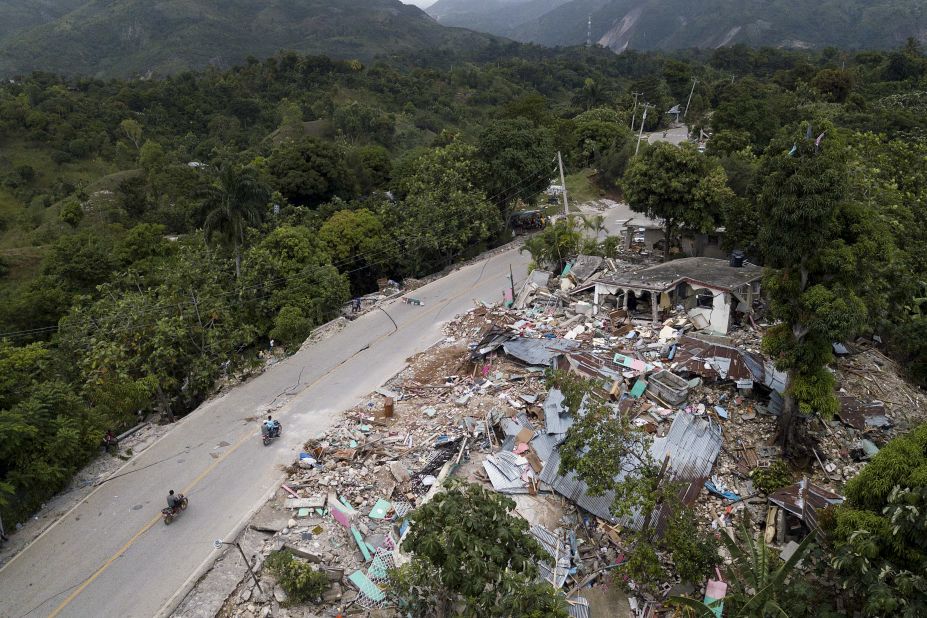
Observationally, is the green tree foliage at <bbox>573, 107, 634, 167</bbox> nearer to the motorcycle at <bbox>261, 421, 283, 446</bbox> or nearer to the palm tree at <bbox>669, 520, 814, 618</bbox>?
the motorcycle at <bbox>261, 421, 283, 446</bbox>

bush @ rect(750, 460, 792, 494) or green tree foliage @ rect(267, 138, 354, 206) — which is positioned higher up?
green tree foliage @ rect(267, 138, 354, 206)

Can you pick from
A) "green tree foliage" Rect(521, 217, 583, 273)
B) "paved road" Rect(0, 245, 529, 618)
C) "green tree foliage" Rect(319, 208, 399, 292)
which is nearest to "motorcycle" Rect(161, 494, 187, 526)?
"paved road" Rect(0, 245, 529, 618)

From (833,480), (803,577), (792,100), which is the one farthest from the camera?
(792,100)

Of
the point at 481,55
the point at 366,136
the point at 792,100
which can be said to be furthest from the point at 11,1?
the point at 792,100

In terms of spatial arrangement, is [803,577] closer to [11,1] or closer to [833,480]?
[833,480]

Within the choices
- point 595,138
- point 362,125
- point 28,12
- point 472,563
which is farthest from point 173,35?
point 472,563

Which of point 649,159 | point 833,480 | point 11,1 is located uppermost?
point 11,1

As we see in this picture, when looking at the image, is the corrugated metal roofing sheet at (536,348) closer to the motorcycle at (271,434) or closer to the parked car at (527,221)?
the motorcycle at (271,434)
